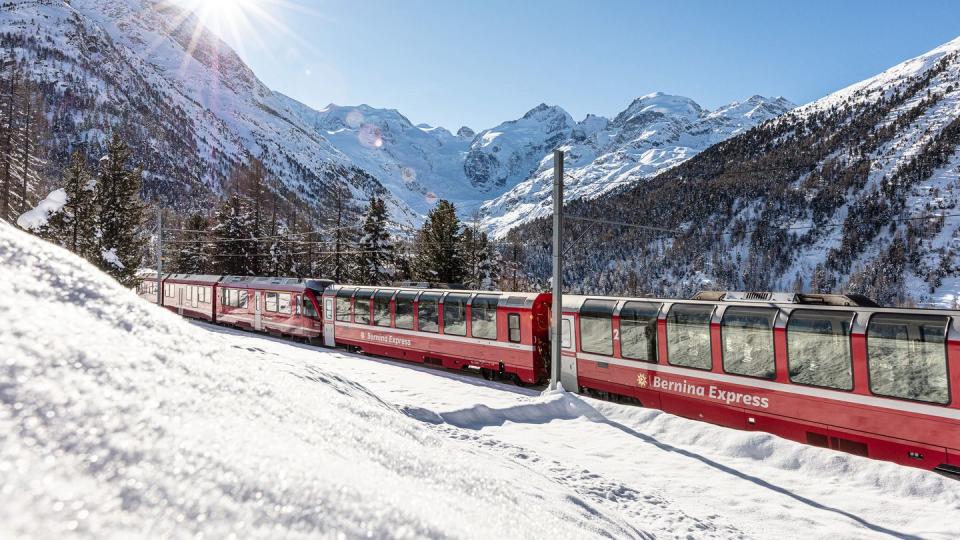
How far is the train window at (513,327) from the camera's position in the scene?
1659 cm

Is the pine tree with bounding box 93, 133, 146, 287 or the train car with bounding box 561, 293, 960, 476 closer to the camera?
the train car with bounding box 561, 293, 960, 476

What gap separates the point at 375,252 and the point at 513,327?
2662cm

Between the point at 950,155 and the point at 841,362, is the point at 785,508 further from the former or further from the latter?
the point at 950,155

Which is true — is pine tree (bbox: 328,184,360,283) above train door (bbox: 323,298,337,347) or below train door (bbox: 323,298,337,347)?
above

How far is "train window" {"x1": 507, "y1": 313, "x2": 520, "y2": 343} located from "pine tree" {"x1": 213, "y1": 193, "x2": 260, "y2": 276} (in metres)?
37.3

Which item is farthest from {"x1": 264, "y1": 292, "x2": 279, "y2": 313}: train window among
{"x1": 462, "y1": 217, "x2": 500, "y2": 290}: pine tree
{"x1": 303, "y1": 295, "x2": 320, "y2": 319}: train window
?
{"x1": 462, "y1": 217, "x2": 500, "y2": 290}: pine tree

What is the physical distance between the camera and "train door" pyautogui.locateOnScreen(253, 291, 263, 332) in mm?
28062

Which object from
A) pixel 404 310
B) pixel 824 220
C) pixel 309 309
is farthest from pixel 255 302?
pixel 824 220

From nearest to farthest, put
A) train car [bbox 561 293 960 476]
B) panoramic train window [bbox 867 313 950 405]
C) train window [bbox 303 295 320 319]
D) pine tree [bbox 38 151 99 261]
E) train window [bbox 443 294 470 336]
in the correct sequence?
panoramic train window [bbox 867 313 950 405] < train car [bbox 561 293 960 476] < train window [bbox 443 294 470 336] < train window [bbox 303 295 320 319] < pine tree [bbox 38 151 99 261]

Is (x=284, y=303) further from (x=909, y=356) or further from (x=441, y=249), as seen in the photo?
(x=909, y=356)

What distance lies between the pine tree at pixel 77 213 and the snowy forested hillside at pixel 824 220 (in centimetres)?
9070

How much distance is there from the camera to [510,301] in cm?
1688

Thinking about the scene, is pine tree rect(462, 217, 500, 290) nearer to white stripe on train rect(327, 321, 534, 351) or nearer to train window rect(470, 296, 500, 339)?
white stripe on train rect(327, 321, 534, 351)

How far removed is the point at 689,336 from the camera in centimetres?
1208
